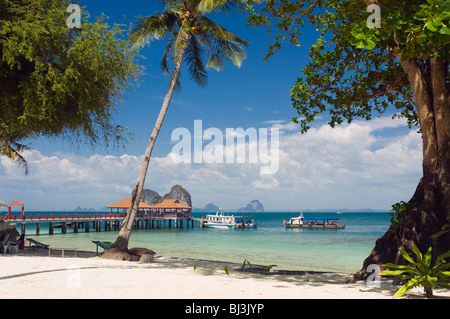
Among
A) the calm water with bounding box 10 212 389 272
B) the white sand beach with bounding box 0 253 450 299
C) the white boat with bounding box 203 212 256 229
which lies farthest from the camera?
the white boat with bounding box 203 212 256 229

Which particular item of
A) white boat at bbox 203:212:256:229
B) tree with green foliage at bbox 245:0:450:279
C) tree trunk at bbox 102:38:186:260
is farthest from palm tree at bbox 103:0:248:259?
white boat at bbox 203:212:256:229

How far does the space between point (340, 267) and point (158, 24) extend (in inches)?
649

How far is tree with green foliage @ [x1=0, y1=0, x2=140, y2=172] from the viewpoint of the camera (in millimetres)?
11078

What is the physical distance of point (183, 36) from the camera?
16.5m

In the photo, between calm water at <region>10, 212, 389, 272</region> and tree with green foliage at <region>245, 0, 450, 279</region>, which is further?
calm water at <region>10, 212, 389, 272</region>

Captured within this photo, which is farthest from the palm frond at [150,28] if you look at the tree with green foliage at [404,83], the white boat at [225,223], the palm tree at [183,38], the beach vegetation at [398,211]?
the white boat at [225,223]

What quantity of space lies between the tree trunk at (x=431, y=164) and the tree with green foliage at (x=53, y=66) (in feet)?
30.8

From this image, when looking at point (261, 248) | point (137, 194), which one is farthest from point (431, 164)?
point (261, 248)

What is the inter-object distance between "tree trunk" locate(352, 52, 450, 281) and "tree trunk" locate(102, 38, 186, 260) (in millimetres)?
8614

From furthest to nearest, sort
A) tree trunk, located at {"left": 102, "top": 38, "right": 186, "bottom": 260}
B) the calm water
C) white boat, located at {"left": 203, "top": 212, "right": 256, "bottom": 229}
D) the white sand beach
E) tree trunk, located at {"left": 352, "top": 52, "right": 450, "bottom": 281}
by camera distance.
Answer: white boat, located at {"left": 203, "top": 212, "right": 256, "bottom": 229}
the calm water
tree trunk, located at {"left": 102, "top": 38, "right": 186, "bottom": 260}
tree trunk, located at {"left": 352, "top": 52, "right": 450, "bottom": 281}
the white sand beach

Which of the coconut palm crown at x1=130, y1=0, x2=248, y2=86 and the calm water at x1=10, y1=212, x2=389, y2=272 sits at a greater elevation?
the coconut palm crown at x1=130, y1=0, x2=248, y2=86

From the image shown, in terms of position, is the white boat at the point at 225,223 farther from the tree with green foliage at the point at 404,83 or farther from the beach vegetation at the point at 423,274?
the beach vegetation at the point at 423,274

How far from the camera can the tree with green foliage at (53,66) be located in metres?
11.1

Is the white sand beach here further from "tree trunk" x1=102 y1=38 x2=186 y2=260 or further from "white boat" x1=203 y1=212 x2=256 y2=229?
"white boat" x1=203 y1=212 x2=256 y2=229
